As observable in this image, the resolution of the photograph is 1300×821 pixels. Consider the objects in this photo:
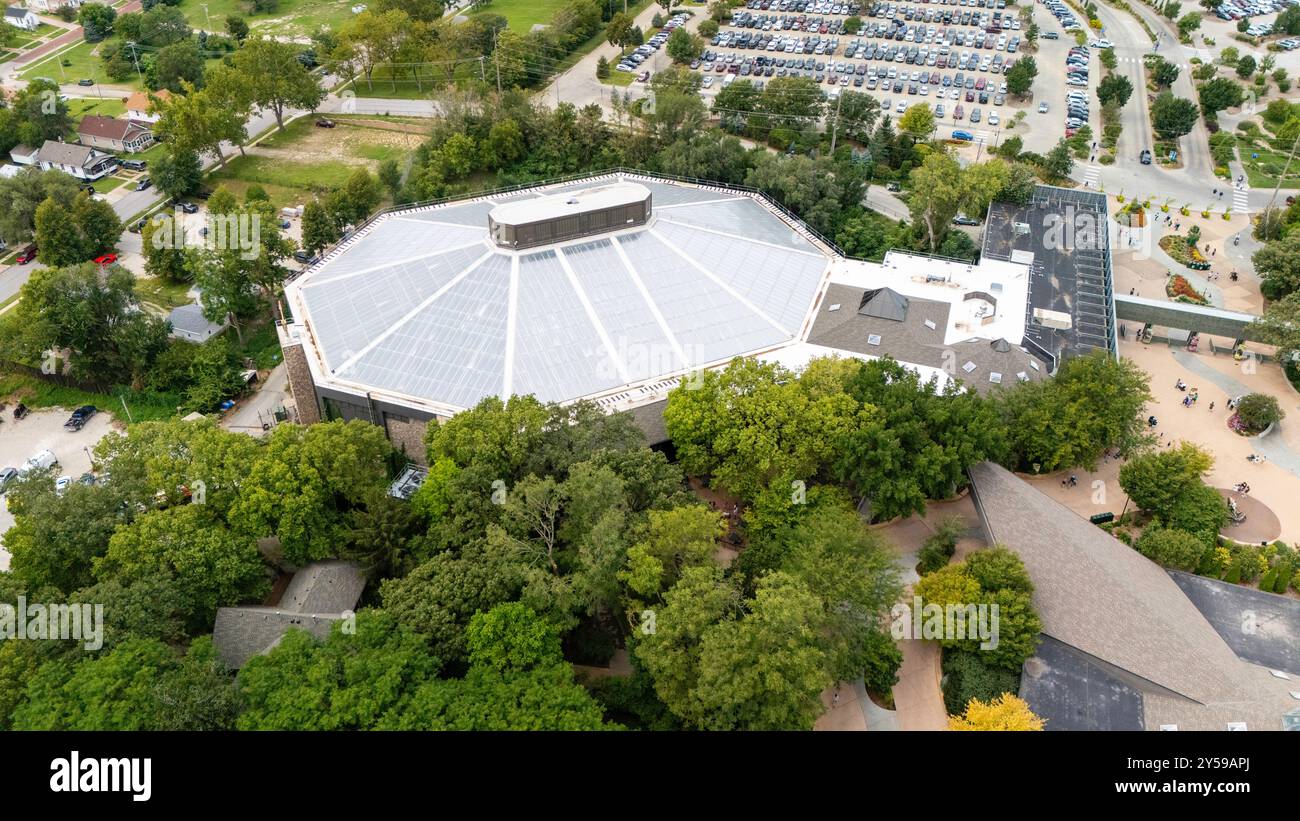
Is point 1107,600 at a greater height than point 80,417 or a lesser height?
greater

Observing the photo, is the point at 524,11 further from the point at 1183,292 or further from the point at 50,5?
the point at 1183,292

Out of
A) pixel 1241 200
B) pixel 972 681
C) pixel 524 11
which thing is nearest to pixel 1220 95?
pixel 1241 200

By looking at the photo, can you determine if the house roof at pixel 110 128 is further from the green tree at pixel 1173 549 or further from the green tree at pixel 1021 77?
the green tree at pixel 1173 549

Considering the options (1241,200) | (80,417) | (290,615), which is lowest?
(80,417)

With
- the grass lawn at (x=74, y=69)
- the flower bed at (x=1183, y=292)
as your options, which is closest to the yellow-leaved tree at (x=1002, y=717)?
the flower bed at (x=1183, y=292)

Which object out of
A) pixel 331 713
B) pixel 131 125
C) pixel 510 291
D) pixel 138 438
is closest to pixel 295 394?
pixel 138 438
